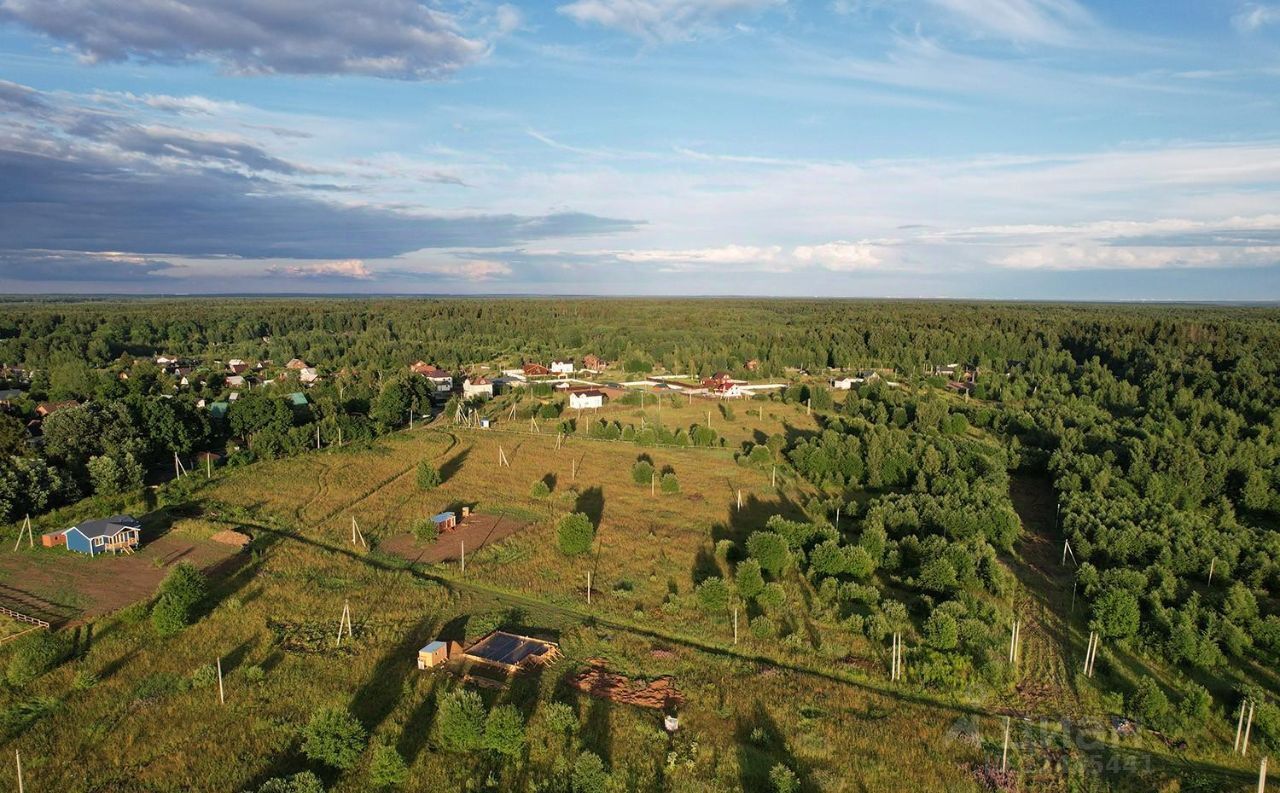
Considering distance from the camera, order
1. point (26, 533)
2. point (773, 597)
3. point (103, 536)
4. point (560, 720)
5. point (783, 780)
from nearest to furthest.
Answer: point (783, 780) → point (560, 720) → point (773, 597) → point (103, 536) → point (26, 533)

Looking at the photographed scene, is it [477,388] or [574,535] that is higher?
[477,388]

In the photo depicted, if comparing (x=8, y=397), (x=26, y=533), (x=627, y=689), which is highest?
(x=8, y=397)

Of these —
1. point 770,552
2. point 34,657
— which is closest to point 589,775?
point 770,552

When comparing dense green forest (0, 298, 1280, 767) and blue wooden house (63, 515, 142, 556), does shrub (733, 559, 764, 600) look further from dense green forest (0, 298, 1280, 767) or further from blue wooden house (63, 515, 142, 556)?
blue wooden house (63, 515, 142, 556)

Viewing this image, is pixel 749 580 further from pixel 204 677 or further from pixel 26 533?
pixel 26 533

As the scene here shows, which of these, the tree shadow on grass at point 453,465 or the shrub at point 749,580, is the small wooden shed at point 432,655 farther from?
the tree shadow on grass at point 453,465

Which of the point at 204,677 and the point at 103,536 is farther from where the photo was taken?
the point at 103,536

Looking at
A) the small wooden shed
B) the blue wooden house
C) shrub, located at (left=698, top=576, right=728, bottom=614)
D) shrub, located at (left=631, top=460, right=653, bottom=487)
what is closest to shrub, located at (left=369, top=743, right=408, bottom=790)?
the small wooden shed
